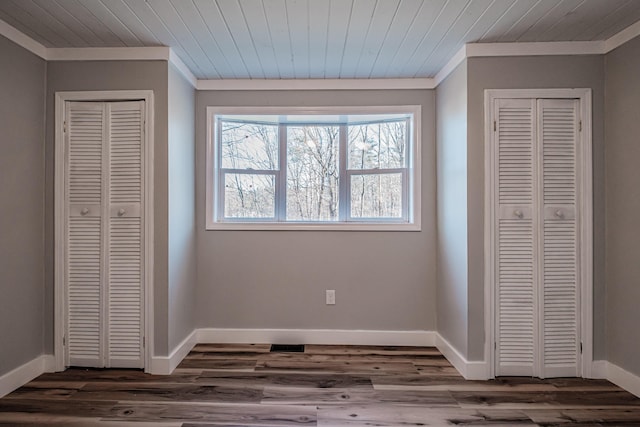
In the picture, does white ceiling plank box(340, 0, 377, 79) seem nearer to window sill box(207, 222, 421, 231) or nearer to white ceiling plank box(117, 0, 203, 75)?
white ceiling plank box(117, 0, 203, 75)

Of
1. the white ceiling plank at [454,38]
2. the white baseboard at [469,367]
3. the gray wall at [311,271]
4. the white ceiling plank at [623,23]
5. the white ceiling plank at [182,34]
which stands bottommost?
the white baseboard at [469,367]

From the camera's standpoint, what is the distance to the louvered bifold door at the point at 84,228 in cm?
260

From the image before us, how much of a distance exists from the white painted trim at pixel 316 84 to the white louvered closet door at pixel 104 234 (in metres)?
0.80

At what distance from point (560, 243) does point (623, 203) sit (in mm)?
442

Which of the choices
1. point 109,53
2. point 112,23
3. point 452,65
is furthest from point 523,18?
point 109,53

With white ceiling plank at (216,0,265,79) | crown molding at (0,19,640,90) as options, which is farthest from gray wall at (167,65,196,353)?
white ceiling plank at (216,0,265,79)

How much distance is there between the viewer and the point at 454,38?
7.91ft

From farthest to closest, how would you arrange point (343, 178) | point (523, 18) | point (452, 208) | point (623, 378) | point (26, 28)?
1. point (343, 178)
2. point (452, 208)
3. point (623, 378)
4. point (26, 28)
5. point (523, 18)

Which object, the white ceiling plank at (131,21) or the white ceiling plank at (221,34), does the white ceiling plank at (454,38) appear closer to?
the white ceiling plank at (221,34)

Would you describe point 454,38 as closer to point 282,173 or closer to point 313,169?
point 313,169

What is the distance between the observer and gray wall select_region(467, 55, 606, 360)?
2516 mm

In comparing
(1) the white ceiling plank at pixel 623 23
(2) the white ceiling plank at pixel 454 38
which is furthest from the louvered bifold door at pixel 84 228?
(1) the white ceiling plank at pixel 623 23

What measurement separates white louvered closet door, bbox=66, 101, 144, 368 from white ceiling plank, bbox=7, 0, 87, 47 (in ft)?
1.32

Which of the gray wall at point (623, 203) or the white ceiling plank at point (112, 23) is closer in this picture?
the white ceiling plank at point (112, 23)
